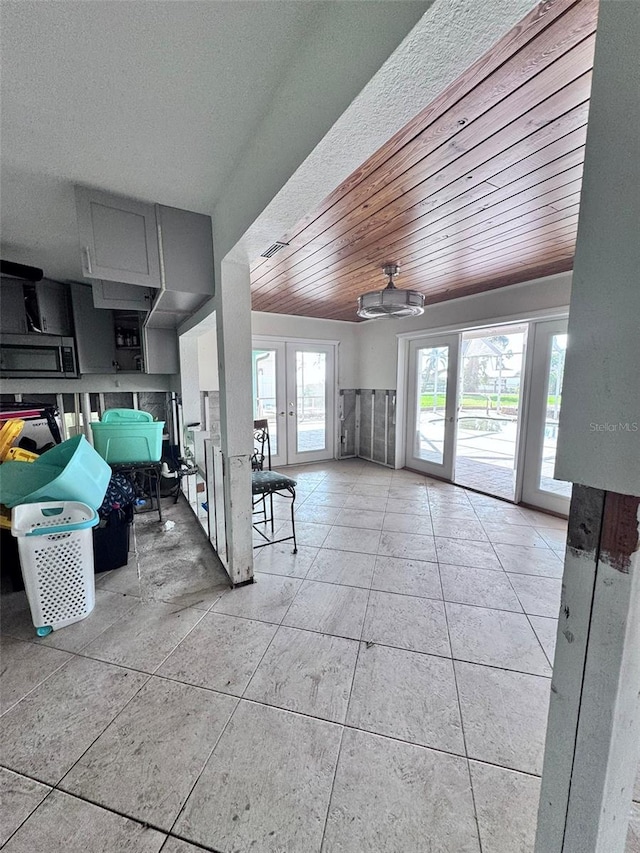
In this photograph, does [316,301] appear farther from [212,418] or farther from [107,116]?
[107,116]

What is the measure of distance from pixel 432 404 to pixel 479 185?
3180 millimetres

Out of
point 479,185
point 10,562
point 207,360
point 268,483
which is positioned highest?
point 479,185

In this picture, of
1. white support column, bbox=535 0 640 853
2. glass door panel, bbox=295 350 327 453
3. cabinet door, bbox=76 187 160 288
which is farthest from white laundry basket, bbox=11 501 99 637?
glass door panel, bbox=295 350 327 453

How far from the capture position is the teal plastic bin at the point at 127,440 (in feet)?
9.98

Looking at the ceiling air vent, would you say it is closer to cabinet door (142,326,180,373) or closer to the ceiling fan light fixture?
the ceiling fan light fixture

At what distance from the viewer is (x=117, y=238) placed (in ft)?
6.40

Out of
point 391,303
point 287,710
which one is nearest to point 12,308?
point 391,303

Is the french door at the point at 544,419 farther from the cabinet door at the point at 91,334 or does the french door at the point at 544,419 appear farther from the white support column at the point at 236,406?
the cabinet door at the point at 91,334

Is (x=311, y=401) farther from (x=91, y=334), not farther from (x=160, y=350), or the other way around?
(x=91, y=334)

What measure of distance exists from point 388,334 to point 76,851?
5174 mm

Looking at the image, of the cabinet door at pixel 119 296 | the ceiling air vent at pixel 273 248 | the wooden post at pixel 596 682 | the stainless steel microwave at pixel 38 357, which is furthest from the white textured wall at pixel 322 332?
the wooden post at pixel 596 682

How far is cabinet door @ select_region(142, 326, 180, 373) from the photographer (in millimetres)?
3482

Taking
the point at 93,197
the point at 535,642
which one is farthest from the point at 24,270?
the point at 535,642

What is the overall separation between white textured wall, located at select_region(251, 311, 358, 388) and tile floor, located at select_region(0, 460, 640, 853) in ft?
11.1
